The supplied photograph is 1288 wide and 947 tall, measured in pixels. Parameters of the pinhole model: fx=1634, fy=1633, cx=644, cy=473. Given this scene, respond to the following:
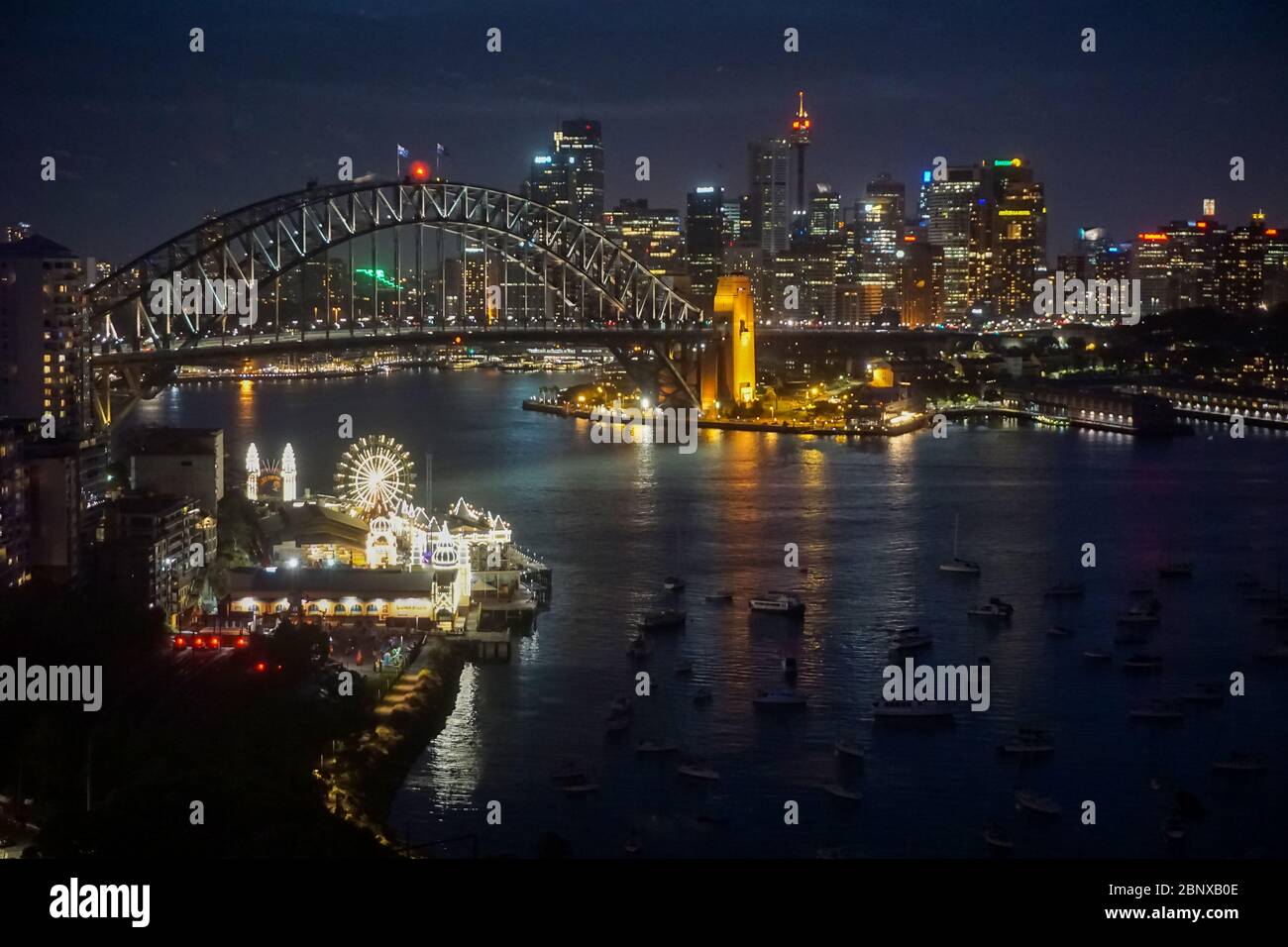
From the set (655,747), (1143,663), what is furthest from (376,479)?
(1143,663)

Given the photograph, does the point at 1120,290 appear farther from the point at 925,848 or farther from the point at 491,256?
the point at 925,848

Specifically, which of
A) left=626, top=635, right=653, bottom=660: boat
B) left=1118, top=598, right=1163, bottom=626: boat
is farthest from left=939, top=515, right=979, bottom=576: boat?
left=626, top=635, right=653, bottom=660: boat

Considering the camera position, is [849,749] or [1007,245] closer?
[849,749]

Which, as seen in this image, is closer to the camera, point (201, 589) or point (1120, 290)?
point (201, 589)

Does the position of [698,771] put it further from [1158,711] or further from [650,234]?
[650,234]

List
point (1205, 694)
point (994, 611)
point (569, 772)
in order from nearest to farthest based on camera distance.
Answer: point (569, 772) → point (1205, 694) → point (994, 611)
